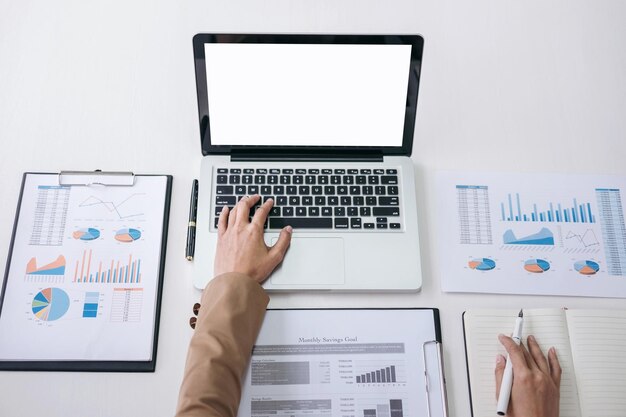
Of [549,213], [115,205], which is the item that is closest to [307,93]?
[115,205]

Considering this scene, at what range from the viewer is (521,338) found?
835 millimetres

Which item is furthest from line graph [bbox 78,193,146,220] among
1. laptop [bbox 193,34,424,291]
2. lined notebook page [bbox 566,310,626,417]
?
lined notebook page [bbox 566,310,626,417]

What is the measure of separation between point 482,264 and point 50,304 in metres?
0.76

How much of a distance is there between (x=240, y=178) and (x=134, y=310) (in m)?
0.30

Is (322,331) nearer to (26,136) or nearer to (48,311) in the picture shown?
(48,311)

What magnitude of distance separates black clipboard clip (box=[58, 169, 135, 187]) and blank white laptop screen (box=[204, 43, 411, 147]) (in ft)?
0.58

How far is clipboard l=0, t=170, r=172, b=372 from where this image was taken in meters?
0.82

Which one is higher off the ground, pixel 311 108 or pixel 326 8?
pixel 326 8

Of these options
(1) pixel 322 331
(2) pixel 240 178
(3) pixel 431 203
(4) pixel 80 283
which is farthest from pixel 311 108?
(4) pixel 80 283

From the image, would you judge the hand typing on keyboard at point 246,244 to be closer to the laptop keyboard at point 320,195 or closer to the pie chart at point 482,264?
the laptop keyboard at point 320,195

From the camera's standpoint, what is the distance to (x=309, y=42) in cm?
85

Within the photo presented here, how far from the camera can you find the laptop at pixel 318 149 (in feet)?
2.83

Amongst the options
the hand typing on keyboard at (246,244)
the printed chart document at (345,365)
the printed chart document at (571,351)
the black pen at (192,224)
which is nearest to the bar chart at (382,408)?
the printed chart document at (345,365)

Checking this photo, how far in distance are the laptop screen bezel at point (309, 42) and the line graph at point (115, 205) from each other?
17cm
